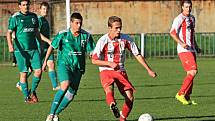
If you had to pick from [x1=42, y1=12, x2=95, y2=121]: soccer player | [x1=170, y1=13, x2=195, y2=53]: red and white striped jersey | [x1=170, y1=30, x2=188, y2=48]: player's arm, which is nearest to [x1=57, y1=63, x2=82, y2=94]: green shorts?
[x1=42, y1=12, x2=95, y2=121]: soccer player

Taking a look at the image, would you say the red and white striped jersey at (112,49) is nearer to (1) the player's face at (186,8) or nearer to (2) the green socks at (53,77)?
(1) the player's face at (186,8)

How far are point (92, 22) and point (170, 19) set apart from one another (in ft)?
13.9

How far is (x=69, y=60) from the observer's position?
12305 millimetres

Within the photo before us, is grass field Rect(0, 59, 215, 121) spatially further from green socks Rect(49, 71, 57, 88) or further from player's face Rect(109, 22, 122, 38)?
player's face Rect(109, 22, 122, 38)

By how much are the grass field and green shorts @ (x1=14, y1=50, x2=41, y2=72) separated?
0.74 meters

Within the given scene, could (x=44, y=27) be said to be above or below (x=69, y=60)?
above

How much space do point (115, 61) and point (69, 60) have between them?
779 mm

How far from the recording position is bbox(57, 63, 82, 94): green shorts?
1219 cm

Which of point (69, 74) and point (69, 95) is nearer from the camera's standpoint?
point (69, 74)

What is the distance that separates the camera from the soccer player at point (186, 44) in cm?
1522

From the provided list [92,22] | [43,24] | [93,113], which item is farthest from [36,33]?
[92,22]

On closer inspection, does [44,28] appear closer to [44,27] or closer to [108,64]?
[44,27]

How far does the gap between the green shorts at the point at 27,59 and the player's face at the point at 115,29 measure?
4228 millimetres

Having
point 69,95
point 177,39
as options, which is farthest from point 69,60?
point 177,39
